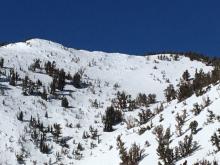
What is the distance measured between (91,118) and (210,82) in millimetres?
5580

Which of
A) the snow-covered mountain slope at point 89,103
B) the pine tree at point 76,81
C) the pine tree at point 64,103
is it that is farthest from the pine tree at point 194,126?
the pine tree at point 76,81

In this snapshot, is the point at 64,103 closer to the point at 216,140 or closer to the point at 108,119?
the point at 108,119

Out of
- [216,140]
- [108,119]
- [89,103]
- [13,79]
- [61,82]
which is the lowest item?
[108,119]

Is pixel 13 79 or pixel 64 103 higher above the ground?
pixel 13 79

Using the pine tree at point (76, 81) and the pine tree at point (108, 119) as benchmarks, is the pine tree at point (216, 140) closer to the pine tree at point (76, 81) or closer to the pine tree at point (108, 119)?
the pine tree at point (108, 119)

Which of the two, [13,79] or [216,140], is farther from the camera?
[13,79]

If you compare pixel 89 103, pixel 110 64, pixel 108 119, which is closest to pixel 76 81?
pixel 89 103

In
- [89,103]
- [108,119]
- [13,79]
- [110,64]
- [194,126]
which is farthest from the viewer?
[110,64]

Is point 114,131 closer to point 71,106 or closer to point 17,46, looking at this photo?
point 71,106

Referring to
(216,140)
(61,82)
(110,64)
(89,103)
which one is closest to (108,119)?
(89,103)

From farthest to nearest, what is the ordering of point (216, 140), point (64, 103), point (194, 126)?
point (64, 103), point (194, 126), point (216, 140)

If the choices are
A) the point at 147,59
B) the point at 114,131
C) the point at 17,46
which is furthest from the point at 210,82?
the point at 17,46

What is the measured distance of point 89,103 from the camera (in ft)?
78.6

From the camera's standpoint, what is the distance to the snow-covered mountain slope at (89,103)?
17.5m
